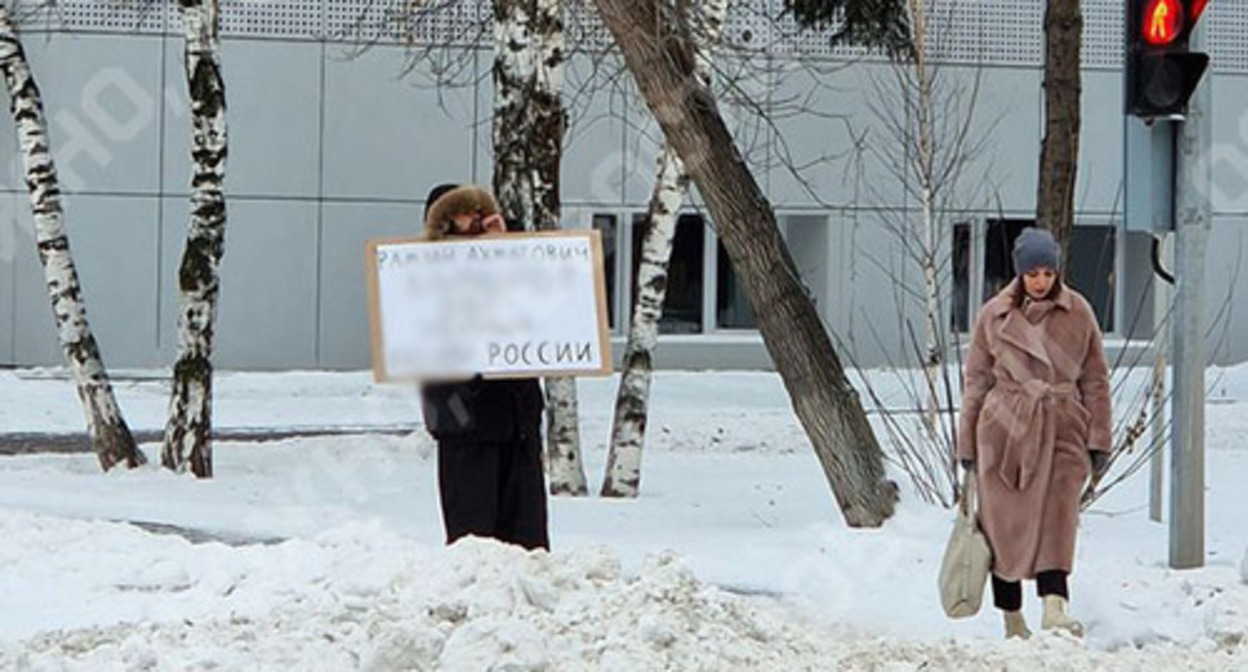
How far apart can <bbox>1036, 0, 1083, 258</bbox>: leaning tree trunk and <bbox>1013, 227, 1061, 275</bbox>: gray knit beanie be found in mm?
4241

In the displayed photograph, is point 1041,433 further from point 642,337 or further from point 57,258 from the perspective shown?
point 57,258

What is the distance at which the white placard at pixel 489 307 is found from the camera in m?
8.06

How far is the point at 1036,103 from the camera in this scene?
3159cm

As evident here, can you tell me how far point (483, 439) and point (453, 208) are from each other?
0.89 meters

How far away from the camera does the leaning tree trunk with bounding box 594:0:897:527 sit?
11.5m

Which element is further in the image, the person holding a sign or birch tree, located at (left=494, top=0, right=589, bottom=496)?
birch tree, located at (left=494, top=0, right=589, bottom=496)

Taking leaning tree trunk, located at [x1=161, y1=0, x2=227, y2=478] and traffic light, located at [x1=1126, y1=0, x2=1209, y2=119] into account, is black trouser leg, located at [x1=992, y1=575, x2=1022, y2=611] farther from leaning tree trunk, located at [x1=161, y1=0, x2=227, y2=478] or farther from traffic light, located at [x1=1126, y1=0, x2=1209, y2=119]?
leaning tree trunk, located at [x1=161, y1=0, x2=227, y2=478]

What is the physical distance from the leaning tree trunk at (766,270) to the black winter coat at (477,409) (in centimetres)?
352

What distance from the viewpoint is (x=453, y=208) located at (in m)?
8.14

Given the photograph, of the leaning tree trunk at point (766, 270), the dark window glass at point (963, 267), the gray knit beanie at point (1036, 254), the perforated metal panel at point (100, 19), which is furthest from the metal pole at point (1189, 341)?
the perforated metal panel at point (100, 19)

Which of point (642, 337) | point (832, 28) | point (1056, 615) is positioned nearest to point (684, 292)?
point (832, 28)

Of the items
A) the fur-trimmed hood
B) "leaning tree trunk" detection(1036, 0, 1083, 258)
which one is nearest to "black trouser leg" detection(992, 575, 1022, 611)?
the fur-trimmed hood

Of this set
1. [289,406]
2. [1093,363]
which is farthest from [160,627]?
[289,406]

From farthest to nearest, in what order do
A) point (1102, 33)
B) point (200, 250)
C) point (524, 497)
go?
point (1102, 33)
point (200, 250)
point (524, 497)
